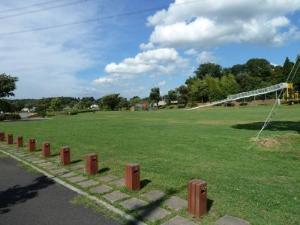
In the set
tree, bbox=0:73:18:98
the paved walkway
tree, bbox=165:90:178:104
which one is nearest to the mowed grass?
the paved walkway

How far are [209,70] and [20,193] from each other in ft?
370

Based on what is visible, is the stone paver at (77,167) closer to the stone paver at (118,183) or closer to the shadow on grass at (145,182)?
the stone paver at (118,183)

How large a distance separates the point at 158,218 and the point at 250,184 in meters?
2.67

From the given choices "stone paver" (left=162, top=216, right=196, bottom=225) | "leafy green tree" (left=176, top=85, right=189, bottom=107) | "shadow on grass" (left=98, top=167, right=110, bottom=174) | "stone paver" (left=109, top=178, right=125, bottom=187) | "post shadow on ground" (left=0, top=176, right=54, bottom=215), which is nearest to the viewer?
"stone paver" (left=162, top=216, right=196, bottom=225)

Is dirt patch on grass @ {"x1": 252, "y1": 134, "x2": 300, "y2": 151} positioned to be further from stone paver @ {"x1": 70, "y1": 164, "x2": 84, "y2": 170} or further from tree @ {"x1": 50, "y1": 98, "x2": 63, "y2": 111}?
tree @ {"x1": 50, "y1": 98, "x2": 63, "y2": 111}

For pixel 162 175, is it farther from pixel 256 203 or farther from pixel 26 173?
pixel 26 173

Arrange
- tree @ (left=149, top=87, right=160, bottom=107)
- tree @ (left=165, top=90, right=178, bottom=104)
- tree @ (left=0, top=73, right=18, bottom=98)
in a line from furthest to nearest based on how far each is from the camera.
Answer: tree @ (left=149, top=87, right=160, bottom=107) → tree @ (left=165, top=90, right=178, bottom=104) → tree @ (left=0, top=73, right=18, bottom=98)

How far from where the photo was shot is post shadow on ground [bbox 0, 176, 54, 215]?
6582mm

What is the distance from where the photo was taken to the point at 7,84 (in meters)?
45.9

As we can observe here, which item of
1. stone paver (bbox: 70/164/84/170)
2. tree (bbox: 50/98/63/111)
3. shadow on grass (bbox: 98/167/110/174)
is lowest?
stone paver (bbox: 70/164/84/170)

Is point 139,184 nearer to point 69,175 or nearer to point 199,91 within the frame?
point 69,175

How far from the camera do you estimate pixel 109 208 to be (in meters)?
5.97

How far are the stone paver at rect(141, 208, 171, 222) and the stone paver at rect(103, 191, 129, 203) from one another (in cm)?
90

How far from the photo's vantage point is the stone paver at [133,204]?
19.7ft
